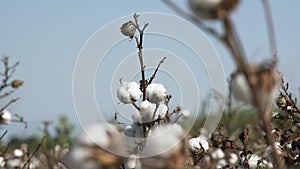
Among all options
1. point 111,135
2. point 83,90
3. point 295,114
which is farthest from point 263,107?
point 295,114

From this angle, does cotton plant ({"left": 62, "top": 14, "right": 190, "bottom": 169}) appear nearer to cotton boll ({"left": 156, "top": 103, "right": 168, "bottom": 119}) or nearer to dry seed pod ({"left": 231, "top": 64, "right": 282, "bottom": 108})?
cotton boll ({"left": 156, "top": 103, "right": 168, "bottom": 119})

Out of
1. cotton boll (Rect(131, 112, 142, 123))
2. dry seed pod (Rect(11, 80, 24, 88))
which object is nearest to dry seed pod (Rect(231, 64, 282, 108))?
cotton boll (Rect(131, 112, 142, 123))

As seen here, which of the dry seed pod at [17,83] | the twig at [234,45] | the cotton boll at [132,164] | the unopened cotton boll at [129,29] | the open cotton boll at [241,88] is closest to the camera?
the twig at [234,45]

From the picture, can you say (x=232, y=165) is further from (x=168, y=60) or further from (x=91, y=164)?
(x=91, y=164)

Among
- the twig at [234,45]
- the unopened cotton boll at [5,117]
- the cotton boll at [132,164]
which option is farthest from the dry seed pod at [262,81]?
the unopened cotton boll at [5,117]

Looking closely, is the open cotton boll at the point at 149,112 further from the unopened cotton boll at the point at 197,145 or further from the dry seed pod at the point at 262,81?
the dry seed pod at the point at 262,81

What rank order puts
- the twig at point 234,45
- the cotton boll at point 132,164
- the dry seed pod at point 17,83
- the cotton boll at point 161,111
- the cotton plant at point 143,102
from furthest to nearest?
the dry seed pod at point 17,83
the cotton boll at point 161,111
the cotton plant at point 143,102
the cotton boll at point 132,164
the twig at point 234,45
